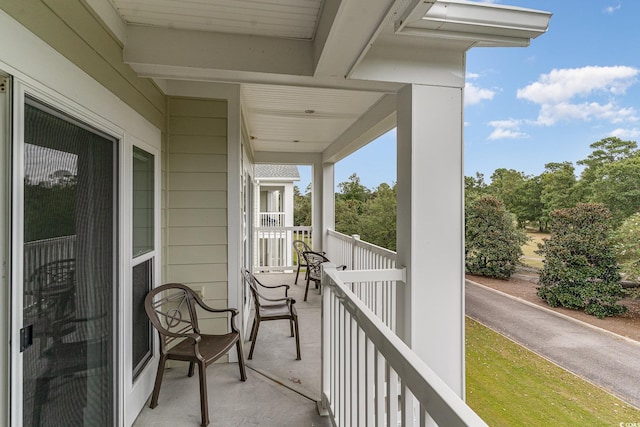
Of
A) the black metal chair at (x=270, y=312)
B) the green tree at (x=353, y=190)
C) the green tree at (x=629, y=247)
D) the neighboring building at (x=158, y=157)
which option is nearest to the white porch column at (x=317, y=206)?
the black metal chair at (x=270, y=312)

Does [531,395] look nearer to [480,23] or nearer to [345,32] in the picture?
[480,23]

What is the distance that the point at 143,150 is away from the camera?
7.07 ft

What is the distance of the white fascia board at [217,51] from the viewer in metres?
→ 1.79

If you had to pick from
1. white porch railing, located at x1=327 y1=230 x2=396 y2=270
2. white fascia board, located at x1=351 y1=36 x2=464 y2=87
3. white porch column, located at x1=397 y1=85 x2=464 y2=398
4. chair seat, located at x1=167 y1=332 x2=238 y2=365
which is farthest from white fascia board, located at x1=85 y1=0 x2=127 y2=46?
white porch railing, located at x1=327 y1=230 x2=396 y2=270

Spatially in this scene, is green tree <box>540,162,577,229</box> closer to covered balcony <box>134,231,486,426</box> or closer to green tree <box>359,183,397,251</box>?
covered balcony <box>134,231,486,426</box>

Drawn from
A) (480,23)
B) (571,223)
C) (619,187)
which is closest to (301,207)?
(571,223)

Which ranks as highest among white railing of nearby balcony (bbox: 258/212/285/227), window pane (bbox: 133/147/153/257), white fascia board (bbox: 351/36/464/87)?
white fascia board (bbox: 351/36/464/87)

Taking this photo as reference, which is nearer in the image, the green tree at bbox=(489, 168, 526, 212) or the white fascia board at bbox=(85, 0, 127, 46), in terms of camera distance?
the white fascia board at bbox=(85, 0, 127, 46)

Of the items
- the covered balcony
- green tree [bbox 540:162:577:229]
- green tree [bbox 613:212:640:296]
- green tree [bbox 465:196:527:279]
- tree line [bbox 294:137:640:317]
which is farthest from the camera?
green tree [bbox 465:196:527:279]

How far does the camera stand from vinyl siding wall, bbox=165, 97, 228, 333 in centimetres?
265

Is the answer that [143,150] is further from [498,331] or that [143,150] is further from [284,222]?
[284,222]

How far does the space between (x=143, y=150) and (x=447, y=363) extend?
2834 mm

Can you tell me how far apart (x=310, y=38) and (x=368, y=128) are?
5.76ft

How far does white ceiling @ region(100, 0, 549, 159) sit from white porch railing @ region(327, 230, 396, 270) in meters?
1.85
